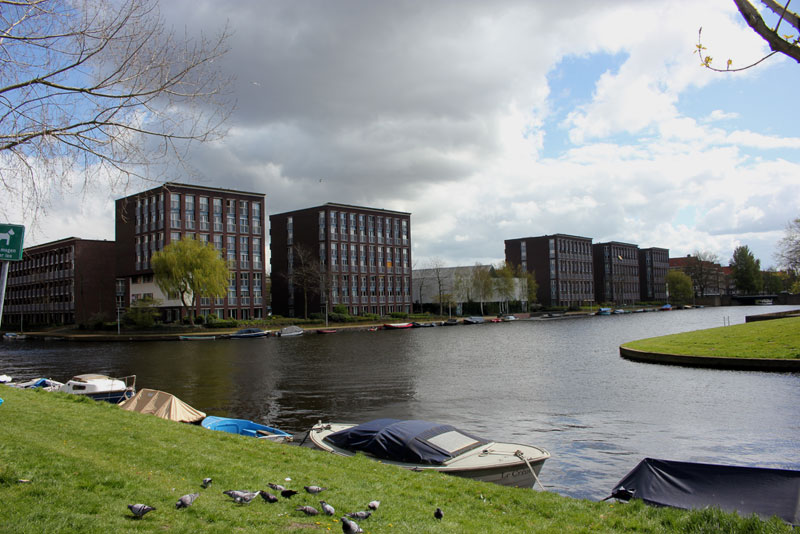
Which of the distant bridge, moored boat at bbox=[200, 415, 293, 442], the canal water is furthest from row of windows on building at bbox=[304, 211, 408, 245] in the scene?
the distant bridge

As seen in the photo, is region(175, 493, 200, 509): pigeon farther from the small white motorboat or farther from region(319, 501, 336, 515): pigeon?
the small white motorboat

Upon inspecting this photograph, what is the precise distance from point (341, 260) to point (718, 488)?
344ft

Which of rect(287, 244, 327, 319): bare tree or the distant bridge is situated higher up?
rect(287, 244, 327, 319): bare tree

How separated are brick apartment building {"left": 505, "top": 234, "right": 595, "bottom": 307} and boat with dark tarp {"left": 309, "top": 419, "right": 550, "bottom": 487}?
5771 inches

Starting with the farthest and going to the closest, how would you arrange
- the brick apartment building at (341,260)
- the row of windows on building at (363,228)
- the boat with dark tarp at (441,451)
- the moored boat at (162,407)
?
the row of windows on building at (363,228) → the brick apartment building at (341,260) → the moored boat at (162,407) → the boat with dark tarp at (441,451)

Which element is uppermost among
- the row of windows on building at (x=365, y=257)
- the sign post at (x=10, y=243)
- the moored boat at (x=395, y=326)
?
the row of windows on building at (x=365, y=257)

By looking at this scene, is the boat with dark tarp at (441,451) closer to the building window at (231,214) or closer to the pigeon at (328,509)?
the pigeon at (328,509)

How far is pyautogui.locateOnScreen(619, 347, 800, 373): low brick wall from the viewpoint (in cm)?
3123

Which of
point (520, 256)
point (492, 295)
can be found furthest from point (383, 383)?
point (520, 256)

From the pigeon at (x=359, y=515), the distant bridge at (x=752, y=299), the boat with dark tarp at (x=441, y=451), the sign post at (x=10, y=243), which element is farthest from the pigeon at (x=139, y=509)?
the distant bridge at (x=752, y=299)

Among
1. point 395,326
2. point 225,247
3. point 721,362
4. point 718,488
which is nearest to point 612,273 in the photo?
point 395,326

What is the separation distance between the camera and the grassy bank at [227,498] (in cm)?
731

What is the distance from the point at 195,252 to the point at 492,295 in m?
74.8

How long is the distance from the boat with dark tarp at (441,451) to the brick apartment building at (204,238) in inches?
3200
